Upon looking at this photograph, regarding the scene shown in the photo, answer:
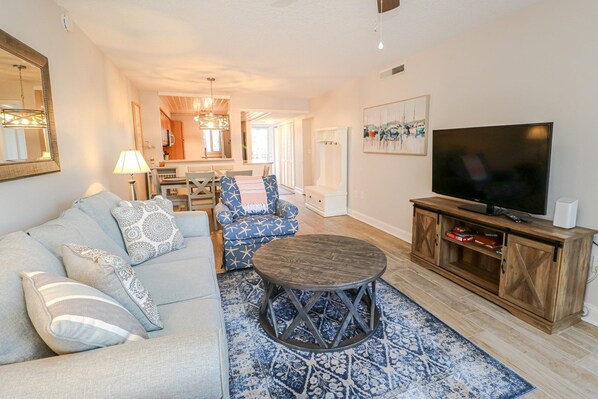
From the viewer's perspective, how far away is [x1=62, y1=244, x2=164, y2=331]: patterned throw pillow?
1218 mm

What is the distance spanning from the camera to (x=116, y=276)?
48.9 inches

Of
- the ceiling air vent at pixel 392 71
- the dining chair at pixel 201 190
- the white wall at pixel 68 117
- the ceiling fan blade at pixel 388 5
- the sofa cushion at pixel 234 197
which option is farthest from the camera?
the dining chair at pixel 201 190

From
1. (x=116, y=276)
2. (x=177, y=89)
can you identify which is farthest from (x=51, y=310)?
(x=177, y=89)

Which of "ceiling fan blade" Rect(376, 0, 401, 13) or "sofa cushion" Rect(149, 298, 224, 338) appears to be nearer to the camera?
"sofa cushion" Rect(149, 298, 224, 338)

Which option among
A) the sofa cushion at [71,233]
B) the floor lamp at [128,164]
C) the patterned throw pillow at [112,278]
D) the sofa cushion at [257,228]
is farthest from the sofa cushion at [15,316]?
the floor lamp at [128,164]

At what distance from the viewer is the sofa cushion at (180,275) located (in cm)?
169

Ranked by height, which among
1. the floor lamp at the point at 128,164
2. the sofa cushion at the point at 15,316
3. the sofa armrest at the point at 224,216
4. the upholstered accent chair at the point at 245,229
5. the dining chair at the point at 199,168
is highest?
the floor lamp at the point at 128,164

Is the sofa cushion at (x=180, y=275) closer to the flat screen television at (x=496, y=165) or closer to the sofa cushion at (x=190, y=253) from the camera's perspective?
the sofa cushion at (x=190, y=253)

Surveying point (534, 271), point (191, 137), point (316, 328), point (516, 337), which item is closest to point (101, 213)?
point (316, 328)

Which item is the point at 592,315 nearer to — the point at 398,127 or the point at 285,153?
the point at 398,127

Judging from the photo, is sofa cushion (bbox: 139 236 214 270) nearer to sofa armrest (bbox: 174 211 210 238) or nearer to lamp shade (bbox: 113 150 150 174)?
sofa armrest (bbox: 174 211 210 238)

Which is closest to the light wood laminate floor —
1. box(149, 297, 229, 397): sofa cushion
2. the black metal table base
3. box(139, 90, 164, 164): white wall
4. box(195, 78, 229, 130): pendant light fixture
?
the black metal table base

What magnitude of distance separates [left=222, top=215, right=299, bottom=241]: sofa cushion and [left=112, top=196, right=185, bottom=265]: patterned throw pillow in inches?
27.9

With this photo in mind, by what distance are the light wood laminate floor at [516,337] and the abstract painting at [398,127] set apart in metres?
1.64
